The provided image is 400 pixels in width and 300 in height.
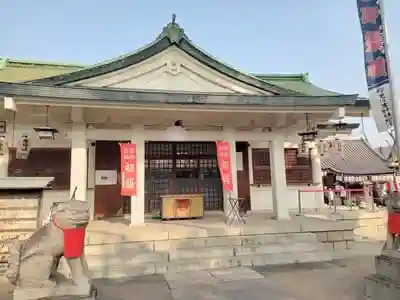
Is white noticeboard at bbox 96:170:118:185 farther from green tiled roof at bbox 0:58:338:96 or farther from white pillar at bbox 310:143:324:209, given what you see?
white pillar at bbox 310:143:324:209

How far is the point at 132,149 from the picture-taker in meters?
9.09

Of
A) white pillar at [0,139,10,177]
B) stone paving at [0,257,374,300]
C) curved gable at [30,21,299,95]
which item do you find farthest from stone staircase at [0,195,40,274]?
white pillar at [0,139,10,177]

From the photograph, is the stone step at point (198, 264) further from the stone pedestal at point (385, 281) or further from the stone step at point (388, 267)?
the stone step at point (388, 267)

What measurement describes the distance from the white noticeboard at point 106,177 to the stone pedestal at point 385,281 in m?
9.04

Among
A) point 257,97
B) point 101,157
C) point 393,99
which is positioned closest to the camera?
point 393,99

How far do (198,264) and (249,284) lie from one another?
1578 millimetres

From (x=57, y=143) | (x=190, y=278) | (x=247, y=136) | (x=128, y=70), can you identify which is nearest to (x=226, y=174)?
(x=247, y=136)

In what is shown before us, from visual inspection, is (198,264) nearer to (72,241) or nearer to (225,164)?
(225,164)

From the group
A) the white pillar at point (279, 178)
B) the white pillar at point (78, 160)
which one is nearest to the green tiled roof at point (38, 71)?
the white pillar at point (279, 178)

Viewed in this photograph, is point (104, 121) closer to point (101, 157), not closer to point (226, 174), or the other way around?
point (101, 157)

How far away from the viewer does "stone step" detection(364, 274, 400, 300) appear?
429 centimetres

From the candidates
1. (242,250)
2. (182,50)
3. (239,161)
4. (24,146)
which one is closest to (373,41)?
(242,250)

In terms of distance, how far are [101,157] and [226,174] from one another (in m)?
5.10

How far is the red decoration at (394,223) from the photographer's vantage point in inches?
184
